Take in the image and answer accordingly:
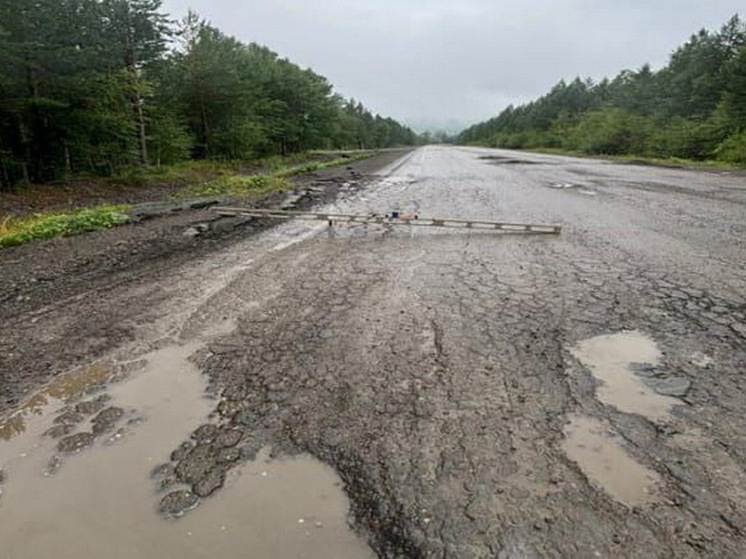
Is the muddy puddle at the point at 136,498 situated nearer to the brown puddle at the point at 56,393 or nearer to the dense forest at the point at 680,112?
the brown puddle at the point at 56,393

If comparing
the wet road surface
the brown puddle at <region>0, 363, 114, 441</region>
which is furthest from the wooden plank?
the brown puddle at <region>0, 363, 114, 441</region>

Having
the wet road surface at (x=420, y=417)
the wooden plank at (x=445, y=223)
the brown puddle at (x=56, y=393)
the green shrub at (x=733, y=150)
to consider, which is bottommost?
the brown puddle at (x=56, y=393)

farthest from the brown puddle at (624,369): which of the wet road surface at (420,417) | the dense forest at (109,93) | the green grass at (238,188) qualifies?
the dense forest at (109,93)

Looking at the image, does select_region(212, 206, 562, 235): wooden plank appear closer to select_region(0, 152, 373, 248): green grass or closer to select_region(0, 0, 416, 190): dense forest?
select_region(0, 152, 373, 248): green grass

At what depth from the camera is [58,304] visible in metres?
4.68

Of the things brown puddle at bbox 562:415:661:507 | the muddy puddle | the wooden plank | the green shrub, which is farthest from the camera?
the green shrub

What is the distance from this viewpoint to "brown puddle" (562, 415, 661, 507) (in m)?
2.08

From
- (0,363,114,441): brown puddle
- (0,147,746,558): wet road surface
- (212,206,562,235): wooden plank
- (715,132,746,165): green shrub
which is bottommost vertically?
(0,363,114,441): brown puddle

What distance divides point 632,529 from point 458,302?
2.74 meters

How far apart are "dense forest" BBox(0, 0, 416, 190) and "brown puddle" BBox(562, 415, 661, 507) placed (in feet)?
49.7

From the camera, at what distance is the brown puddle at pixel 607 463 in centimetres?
208

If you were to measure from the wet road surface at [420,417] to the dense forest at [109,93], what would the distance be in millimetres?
12604

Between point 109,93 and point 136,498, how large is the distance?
1704 cm

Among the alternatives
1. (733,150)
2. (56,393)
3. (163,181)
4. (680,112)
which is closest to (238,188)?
(163,181)
